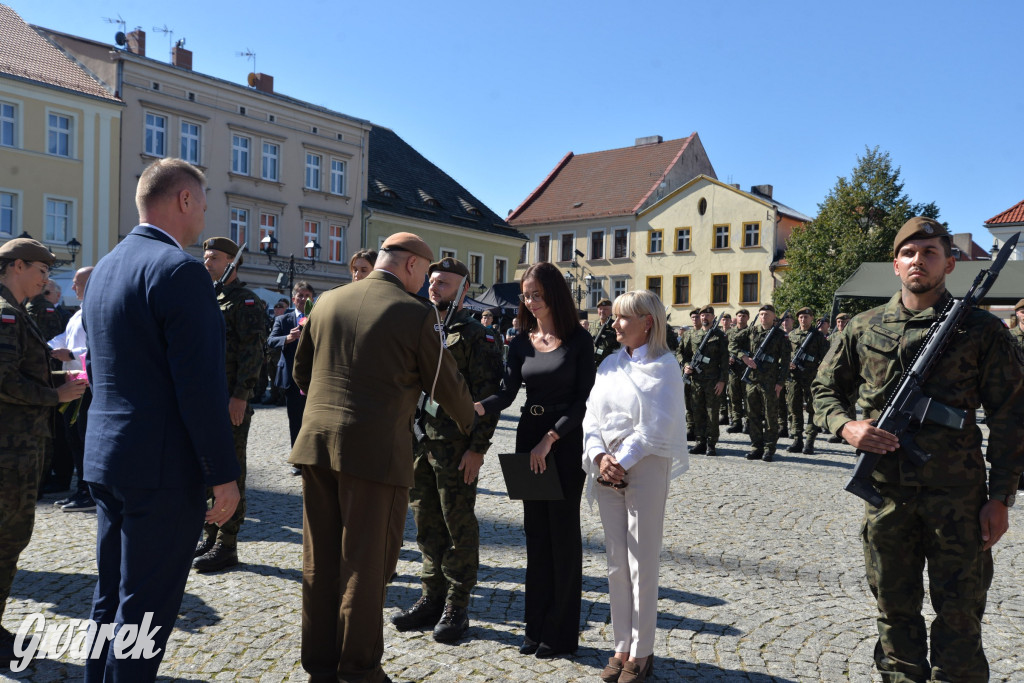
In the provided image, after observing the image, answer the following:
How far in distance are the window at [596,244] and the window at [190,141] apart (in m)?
27.7

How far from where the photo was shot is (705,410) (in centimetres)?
1284

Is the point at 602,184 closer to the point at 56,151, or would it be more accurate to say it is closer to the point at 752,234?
the point at 752,234

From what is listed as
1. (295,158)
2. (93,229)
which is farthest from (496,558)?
(295,158)

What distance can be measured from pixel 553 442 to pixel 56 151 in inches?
1232

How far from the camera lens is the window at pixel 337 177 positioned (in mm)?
39250

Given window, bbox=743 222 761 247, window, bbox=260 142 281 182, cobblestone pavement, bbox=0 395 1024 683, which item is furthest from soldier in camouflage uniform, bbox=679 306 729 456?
window, bbox=743 222 761 247

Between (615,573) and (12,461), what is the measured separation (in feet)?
10.4

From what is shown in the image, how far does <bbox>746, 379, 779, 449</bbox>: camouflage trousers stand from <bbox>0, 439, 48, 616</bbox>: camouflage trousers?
964 cm

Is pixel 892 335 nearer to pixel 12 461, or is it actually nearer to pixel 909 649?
pixel 909 649

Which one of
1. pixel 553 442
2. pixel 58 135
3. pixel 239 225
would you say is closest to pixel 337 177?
pixel 239 225

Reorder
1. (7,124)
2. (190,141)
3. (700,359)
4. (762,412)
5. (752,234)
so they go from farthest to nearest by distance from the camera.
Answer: (752,234) → (190,141) → (7,124) → (700,359) → (762,412)

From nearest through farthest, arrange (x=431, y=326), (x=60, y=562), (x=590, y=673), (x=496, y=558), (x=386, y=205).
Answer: (x=431, y=326) → (x=590, y=673) → (x=60, y=562) → (x=496, y=558) → (x=386, y=205)

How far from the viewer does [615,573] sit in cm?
418

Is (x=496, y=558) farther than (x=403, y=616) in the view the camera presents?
Yes
